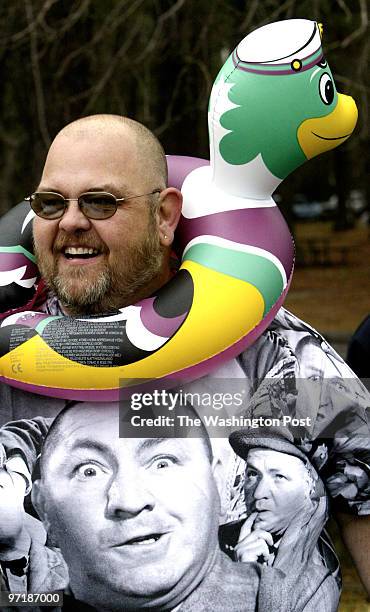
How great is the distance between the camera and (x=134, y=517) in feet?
6.94

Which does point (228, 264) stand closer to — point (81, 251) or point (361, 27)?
point (81, 251)

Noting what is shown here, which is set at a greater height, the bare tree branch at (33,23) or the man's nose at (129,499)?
the man's nose at (129,499)

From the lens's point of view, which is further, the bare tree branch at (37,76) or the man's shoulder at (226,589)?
the bare tree branch at (37,76)

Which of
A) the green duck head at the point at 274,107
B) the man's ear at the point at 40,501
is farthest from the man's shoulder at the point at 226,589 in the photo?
the green duck head at the point at 274,107

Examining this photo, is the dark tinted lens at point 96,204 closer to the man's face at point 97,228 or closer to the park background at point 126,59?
the man's face at point 97,228

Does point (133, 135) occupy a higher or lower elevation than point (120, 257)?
higher

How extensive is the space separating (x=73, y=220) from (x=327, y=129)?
0.54 metres

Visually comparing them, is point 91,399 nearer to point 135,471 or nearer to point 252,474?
point 135,471

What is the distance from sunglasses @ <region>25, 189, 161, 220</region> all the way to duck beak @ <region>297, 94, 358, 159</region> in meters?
0.36

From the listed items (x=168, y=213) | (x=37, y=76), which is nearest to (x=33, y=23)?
(x=37, y=76)

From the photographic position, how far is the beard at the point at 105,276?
221cm

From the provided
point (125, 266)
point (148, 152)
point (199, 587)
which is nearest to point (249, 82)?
point (148, 152)

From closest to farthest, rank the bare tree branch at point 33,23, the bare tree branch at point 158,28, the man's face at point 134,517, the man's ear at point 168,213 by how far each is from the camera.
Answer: the man's face at point 134,517 → the man's ear at point 168,213 → the bare tree branch at point 33,23 → the bare tree branch at point 158,28

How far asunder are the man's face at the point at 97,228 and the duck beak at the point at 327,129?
31cm
